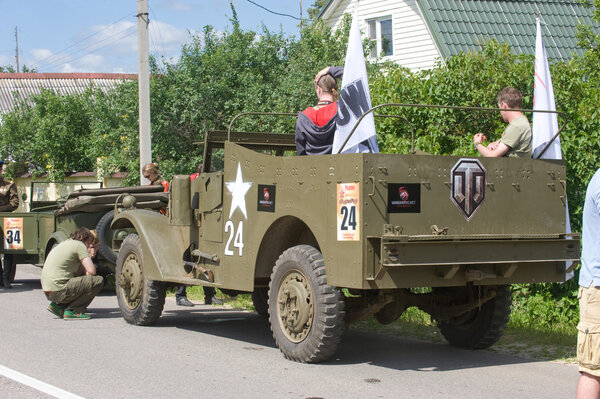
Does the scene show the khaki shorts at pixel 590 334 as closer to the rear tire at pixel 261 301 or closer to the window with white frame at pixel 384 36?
the rear tire at pixel 261 301

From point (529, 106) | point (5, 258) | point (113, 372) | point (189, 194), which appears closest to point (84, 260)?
point (189, 194)

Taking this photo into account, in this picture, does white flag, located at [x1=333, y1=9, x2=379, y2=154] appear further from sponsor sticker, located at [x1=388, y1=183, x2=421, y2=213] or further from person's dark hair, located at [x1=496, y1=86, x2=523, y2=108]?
person's dark hair, located at [x1=496, y1=86, x2=523, y2=108]

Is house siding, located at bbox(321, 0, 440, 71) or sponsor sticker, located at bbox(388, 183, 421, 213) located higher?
house siding, located at bbox(321, 0, 440, 71)

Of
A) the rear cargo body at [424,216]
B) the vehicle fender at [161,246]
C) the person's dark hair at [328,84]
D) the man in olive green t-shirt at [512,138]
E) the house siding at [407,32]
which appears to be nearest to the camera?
the rear cargo body at [424,216]

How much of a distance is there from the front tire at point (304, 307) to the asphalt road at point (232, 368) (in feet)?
0.55

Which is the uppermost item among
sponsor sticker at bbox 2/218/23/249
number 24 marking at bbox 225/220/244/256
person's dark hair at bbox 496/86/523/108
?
person's dark hair at bbox 496/86/523/108

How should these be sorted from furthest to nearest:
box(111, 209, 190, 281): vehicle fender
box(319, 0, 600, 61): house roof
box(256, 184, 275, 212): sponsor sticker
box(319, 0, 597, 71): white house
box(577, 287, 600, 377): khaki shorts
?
box(319, 0, 597, 71): white house → box(319, 0, 600, 61): house roof → box(111, 209, 190, 281): vehicle fender → box(256, 184, 275, 212): sponsor sticker → box(577, 287, 600, 377): khaki shorts

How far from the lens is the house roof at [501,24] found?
72.8 ft

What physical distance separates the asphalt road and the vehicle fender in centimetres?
66

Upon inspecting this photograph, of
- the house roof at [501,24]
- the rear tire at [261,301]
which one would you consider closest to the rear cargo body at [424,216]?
the rear tire at [261,301]

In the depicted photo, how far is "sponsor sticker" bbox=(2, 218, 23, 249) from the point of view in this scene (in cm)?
1461

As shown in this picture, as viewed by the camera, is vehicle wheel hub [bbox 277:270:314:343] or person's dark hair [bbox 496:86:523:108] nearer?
vehicle wheel hub [bbox 277:270:314:343]

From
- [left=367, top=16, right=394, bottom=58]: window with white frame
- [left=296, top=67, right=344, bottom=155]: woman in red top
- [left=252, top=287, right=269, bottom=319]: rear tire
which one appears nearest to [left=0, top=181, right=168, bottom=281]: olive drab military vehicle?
[left=252, top=287, right=269, bottom=319]: rear tire

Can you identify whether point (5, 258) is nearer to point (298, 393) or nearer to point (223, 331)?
point (223, 331)
